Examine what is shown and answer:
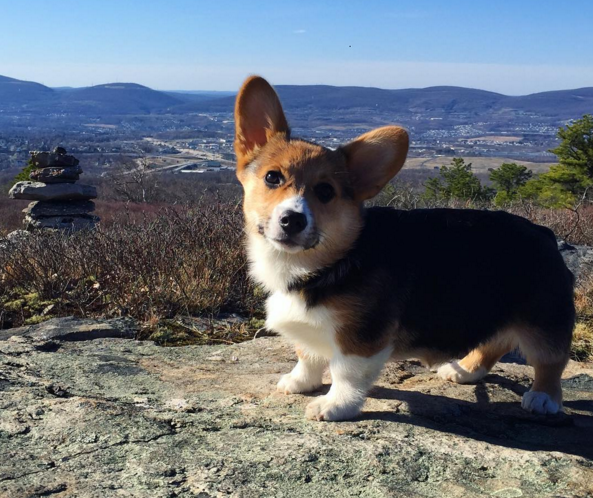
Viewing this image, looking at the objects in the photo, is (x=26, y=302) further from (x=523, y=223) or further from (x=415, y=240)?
(x=523, y=223)

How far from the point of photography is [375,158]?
4195mm

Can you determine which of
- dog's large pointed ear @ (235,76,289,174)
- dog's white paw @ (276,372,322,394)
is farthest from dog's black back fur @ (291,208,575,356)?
dog's large pointed ear @ (235,76,289,174)

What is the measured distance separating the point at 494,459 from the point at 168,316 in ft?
12.9

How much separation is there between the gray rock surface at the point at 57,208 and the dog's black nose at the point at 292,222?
18.3m

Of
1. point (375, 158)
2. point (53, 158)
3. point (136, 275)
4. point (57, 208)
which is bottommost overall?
point (57, 208)

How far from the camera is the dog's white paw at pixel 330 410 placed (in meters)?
3.82

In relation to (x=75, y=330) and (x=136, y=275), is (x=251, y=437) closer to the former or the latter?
(x=75, y=330)

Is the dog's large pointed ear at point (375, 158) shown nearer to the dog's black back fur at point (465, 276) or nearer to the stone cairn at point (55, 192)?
the dog's black back fur at point (465, 276)

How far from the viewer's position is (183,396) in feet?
13.5

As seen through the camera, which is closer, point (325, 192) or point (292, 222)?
point (292, 222)

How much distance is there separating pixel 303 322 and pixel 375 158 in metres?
1.20

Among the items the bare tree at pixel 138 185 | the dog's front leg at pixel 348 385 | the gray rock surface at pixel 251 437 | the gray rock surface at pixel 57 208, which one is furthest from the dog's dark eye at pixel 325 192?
the bare tree at pixel 138 185

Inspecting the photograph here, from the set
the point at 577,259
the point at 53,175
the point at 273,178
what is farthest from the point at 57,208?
the point at 273,178

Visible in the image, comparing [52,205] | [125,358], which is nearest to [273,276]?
[125,358]
